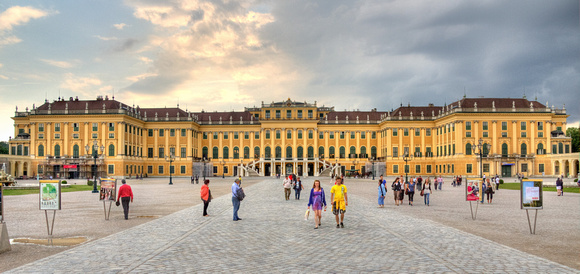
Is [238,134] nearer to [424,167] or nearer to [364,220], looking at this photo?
[424,167]

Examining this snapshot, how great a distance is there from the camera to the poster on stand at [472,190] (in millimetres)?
18727

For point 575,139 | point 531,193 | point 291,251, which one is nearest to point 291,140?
point 575,139

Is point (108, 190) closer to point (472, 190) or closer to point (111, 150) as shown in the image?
point (472, 190)

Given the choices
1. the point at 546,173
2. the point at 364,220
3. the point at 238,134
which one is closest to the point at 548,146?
the point at 546,173

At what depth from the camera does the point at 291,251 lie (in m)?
11.1

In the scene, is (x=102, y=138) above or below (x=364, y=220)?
above

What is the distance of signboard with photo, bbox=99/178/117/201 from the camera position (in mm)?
18766

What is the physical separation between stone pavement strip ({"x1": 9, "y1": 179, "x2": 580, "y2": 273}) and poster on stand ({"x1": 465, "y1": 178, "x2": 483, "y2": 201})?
2.94 metres

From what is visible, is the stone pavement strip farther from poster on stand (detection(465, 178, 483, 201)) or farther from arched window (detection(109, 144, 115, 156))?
arched window (detection(109, 144, 115, 156))

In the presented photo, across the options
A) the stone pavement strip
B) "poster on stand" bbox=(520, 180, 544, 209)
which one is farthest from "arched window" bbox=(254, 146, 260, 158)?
"poster on stand" bbox=(520, 180, 544, 209)

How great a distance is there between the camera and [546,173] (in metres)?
78.9

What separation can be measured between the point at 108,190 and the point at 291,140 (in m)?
79.2

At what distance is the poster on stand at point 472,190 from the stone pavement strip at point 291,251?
2940mm

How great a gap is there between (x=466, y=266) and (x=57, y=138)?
8340cm
